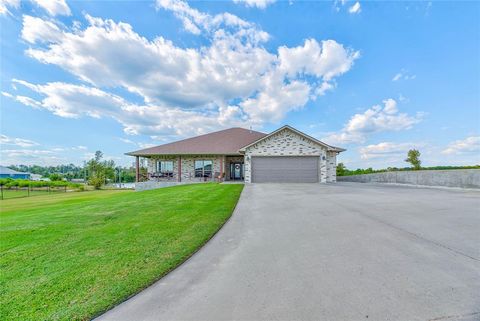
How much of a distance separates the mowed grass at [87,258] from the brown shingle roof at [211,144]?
13014 millimetres

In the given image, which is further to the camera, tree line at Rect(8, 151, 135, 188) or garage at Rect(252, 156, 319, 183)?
tree line at Rect(8, 151, 135, 188)

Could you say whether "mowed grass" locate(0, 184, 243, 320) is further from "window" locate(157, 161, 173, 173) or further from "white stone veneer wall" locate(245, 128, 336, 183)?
"window" locate(157, 161, 173, 173)

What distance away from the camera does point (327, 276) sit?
2.70 m

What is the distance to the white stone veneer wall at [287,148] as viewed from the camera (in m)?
17.8

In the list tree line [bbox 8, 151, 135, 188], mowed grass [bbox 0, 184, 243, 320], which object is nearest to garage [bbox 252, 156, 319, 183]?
mowed grass [bbox 0, 184, 243, 320]

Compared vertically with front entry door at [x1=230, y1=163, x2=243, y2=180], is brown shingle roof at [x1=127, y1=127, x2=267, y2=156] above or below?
above

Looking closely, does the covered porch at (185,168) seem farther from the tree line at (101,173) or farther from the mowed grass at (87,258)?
the tree line at (101,173)

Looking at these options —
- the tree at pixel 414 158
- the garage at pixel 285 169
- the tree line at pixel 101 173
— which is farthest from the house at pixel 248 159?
the tree line at pixel 101 173

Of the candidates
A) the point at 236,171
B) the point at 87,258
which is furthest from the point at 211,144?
the point at 87,258

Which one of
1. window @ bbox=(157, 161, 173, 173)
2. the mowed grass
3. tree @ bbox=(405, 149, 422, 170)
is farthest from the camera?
tree @ bbox=(405, 149, 422, 170)

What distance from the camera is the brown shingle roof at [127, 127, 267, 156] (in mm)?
19000

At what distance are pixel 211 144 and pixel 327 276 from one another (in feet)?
61.3

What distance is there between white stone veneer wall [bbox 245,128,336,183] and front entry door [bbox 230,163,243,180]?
4.07 m

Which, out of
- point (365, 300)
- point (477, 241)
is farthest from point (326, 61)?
point (365, 300)
